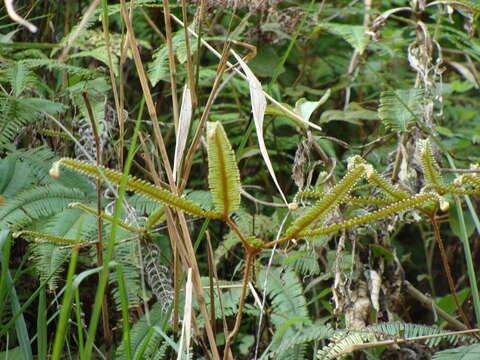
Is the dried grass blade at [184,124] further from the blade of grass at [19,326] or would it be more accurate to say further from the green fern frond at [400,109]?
the green fern frond at [400,109]

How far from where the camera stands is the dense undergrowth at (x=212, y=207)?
100 cm

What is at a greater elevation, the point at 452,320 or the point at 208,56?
the point at 208,56

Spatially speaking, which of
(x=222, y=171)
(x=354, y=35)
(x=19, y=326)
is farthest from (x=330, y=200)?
(x=354, y=35)

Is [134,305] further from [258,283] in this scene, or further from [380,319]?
[380,319]

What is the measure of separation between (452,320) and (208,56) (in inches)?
52.4

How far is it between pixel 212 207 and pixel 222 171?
83 cm

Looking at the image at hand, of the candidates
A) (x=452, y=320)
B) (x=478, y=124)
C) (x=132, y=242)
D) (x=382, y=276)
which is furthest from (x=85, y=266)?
(x=478, y=124)

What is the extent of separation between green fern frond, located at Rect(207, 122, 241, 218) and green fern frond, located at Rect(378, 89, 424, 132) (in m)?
0.79

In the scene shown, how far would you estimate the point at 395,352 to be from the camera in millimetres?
1508

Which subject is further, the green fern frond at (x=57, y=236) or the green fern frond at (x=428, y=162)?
the green fern frond at (x=57, y=236)

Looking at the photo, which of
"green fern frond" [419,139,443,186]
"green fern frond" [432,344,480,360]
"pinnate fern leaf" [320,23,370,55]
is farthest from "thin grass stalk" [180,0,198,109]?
"pinnate fern leaf" [320,23,370,55]

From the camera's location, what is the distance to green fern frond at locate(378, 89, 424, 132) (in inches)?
57.2

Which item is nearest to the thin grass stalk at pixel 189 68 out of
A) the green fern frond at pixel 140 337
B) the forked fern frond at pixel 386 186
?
the forked fern frond at pixel 386 186

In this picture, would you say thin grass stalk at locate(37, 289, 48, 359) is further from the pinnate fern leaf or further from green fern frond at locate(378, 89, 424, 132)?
the pinnate fern leaf
